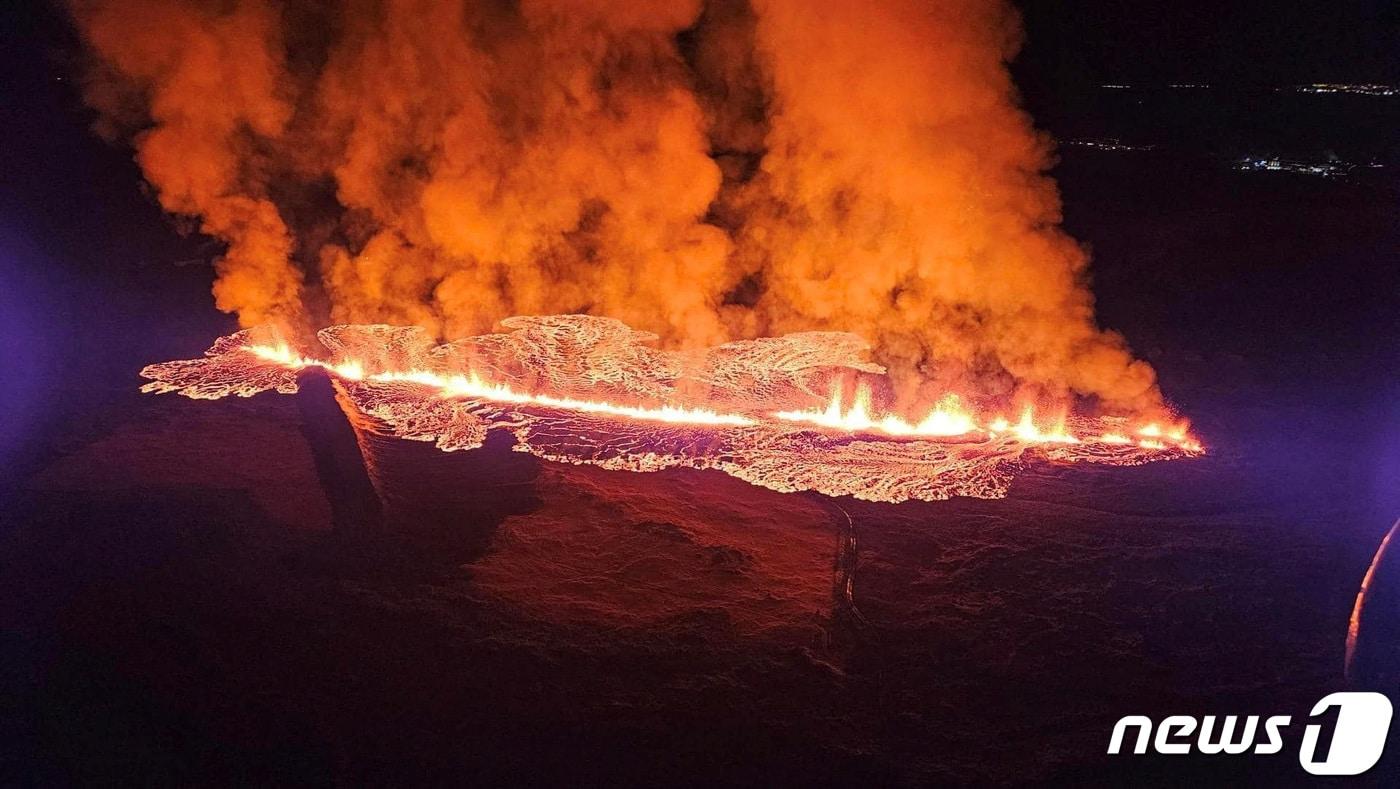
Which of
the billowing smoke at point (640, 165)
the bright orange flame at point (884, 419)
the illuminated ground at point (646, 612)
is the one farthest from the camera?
the billowing smoke at point (640, 165)

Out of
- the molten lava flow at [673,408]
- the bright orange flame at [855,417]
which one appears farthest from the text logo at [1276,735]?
the bright orange flame at [855,417]

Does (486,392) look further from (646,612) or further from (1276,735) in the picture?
(1276,735)

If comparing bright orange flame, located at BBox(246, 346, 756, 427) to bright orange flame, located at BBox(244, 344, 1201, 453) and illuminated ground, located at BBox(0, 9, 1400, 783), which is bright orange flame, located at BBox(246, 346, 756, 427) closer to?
bright orange flame, located at BBox(244, 344, 1201, 453)

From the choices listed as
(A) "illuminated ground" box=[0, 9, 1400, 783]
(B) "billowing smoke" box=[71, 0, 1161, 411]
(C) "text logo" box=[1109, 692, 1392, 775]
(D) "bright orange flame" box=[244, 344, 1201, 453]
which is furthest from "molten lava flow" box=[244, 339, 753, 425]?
(C) "text logo" box=[1109, 692, 1392, 775]

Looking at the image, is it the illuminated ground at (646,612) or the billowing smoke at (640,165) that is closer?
the illuminated ground at (646,612)

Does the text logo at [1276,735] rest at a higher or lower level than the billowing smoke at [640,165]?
lower

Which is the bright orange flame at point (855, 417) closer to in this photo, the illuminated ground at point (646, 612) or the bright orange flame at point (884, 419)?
the bright orange flame at point (884, 419)

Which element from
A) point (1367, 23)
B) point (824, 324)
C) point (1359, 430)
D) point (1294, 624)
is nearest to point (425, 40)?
point (824, 324)
